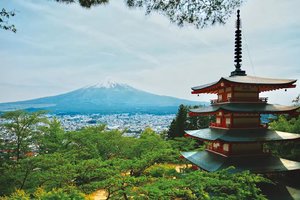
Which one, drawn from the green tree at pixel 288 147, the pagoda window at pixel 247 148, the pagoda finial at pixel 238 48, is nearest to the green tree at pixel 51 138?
the pagoda window at pixel 247 148

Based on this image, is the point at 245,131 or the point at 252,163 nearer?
the point at 252,163

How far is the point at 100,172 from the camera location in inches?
328

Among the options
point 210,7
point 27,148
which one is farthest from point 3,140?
point 210,7

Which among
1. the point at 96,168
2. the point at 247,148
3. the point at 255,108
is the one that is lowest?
the point at 96,168

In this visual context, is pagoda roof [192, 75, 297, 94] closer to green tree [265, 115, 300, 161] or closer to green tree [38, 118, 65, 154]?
green tree [265, 115, 300, 161]

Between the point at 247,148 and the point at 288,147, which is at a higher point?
the point at 247,148

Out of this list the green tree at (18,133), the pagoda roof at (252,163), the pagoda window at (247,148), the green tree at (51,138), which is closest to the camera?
the pagoda roof at (252,163)

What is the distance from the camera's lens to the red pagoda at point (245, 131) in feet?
35.2

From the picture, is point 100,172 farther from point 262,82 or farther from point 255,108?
point 262,82

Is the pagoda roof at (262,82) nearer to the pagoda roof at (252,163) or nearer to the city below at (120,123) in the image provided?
the pagoda roof at (252,163)

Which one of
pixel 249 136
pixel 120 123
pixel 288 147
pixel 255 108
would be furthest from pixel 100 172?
pixel 120 123

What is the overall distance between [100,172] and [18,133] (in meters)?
10.0

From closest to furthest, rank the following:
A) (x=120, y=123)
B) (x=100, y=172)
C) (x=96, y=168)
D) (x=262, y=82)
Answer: (x=100, y=172), (x=96, y=168), (x=262, y=82), (x=120, y=123)

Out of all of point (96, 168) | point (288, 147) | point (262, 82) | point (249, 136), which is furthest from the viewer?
point (288, 147)
